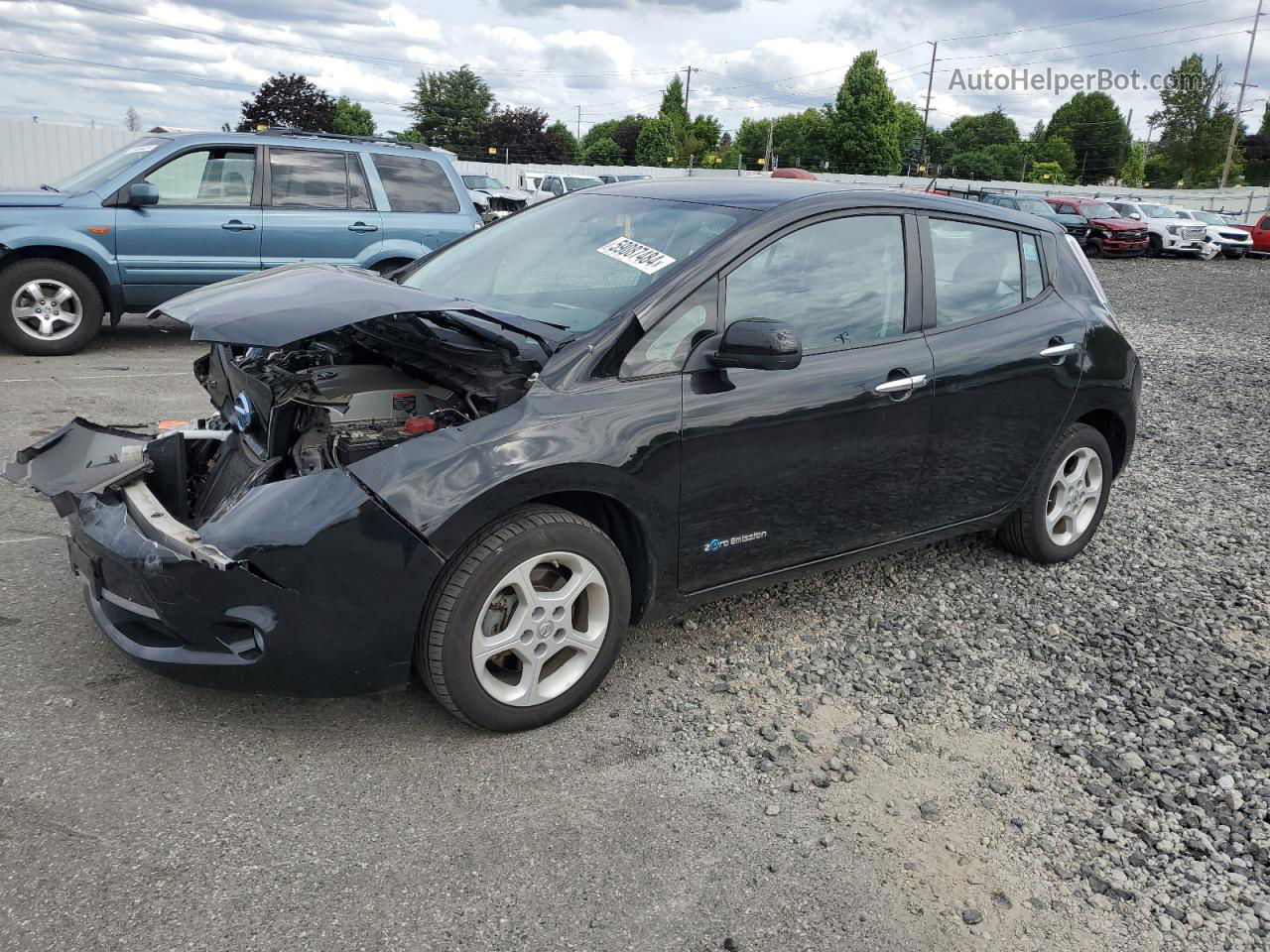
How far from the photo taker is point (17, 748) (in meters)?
2.96

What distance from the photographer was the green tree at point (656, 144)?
85875 millimetres

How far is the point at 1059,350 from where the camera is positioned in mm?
4496

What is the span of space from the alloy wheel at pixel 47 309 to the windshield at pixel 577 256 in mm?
5538

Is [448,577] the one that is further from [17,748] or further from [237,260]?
[237,260]

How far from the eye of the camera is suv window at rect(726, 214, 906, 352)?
362 cm

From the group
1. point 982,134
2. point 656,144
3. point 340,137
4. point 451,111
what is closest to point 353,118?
point 451,111

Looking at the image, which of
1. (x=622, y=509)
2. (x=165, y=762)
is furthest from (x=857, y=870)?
(x=165, y=762)

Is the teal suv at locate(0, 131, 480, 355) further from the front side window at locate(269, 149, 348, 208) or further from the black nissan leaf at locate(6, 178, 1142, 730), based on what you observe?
the black nissan leaf at locate(6, 178, 1142, 730)

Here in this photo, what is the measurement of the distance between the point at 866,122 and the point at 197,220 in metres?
67.6

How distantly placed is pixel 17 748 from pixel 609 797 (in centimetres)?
173

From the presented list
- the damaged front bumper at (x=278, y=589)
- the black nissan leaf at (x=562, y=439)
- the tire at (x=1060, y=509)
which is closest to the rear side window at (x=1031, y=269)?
the black nissan leaf at (x=562, y=439)

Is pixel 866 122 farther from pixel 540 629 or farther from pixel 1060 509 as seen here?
pixel 540 629

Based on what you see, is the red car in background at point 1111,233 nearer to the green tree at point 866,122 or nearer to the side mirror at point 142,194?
the side mirror at point 142,194

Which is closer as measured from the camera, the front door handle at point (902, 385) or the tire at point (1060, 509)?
the front door handle at point (902, 385)
